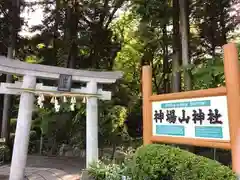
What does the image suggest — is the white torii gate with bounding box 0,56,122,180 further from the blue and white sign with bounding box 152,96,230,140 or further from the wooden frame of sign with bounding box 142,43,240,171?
the wooden frame of sign with bounding box 142,43,240,171

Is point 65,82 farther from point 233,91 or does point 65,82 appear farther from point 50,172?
point 233,91

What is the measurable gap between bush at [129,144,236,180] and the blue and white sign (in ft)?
0.88

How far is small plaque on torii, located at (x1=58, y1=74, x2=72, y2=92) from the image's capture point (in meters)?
6.94

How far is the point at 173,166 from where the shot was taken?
3.21 meters

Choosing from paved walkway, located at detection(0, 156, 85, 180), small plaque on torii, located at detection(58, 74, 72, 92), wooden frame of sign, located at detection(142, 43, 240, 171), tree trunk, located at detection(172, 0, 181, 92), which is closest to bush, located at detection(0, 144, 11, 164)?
paved walkway, located at detection(0, 156, 85, 180)

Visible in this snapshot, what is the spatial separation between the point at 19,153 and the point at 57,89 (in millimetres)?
1795

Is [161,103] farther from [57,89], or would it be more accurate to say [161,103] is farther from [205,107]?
[57,89]

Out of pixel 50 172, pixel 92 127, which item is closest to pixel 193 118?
pixel 92 127

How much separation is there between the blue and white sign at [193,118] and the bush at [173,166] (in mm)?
267

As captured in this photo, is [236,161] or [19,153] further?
[19,153]

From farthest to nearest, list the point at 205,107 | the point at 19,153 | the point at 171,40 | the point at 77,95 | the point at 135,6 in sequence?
the point at 171,40
the point at 135,6
the point at 77,95
the point at 19,153
the point at 205,107

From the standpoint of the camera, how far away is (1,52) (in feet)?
43.0

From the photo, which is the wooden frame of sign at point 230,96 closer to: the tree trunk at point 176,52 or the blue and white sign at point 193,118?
the blue and white sign at point 193,118

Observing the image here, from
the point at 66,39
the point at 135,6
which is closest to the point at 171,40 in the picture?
the point at 135,6
